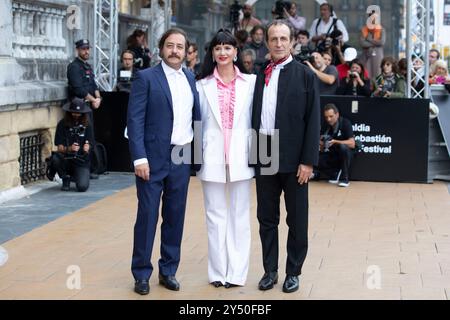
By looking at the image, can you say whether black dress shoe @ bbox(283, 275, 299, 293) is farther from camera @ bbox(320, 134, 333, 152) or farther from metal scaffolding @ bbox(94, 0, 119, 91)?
metal scaffolding @ bbox(94, 0, 119, 91)

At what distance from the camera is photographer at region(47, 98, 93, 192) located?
1273 centimetres

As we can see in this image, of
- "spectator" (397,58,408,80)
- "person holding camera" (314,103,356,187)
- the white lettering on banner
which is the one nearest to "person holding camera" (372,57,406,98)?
"spectator" (397,58,408,80)

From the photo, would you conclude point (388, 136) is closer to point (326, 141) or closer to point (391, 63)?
point (326, 141)

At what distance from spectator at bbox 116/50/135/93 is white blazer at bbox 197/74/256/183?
7660mm

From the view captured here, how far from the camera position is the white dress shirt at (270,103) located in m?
7.16

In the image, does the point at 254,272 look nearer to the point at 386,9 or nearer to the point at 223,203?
the point at 223,203

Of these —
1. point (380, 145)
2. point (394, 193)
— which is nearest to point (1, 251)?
point (394, 193)

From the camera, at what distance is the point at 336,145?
45.8 ft

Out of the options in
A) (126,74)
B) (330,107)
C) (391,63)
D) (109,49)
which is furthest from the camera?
(109,49)

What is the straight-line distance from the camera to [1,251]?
28.2 feet

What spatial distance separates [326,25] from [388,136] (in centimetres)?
480

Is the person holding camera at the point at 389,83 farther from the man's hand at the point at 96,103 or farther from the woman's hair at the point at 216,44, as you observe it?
the woman's hair at the point at 216,44

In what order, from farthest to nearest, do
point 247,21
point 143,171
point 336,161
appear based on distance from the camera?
1. point 247,21
2. point 336,161
3. point 143,171

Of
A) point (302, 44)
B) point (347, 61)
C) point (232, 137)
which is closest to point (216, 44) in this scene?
point (232, 137)
